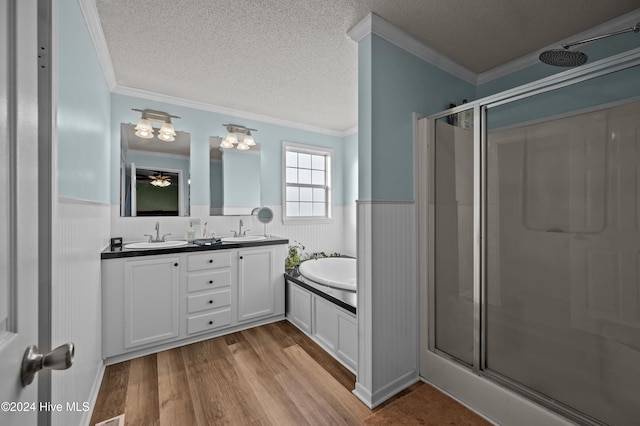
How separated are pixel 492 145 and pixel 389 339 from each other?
1447mm

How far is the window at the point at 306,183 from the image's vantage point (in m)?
3.95

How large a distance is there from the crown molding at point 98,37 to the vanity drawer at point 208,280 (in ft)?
6.16

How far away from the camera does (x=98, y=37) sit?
6.26ft

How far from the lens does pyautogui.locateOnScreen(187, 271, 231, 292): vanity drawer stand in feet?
8.54

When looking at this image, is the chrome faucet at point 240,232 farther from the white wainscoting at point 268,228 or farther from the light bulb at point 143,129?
the light bulb at point 143,129

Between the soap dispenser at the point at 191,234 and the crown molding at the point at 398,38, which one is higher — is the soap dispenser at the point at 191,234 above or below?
below

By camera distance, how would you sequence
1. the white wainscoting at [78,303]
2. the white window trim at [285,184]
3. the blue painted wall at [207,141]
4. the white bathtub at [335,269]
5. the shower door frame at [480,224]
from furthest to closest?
1. the white window trim at [285,184]
2. the white bathtub at [335,269]
3. the blue painted wall at [207,141]
4. the shower door frame at [480,224]
5. the white wainscoting at [78,303]

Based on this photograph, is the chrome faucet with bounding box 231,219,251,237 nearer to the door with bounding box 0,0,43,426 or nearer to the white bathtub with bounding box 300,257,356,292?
the white bathtub with bounding box 300,257,356,292

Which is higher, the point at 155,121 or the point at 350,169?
the point at 155,121

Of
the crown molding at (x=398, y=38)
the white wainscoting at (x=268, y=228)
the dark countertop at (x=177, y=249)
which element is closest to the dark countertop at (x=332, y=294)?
the dark countertop at (x=177, y=249)

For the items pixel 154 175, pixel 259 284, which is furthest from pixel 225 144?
pixel 259 284

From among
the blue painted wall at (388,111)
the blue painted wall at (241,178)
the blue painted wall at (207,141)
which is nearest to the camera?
the blue painted wall at (388,111)

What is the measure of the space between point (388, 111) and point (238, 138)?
2131 millimetres

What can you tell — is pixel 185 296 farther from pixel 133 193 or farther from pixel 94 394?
pixel 133 193
